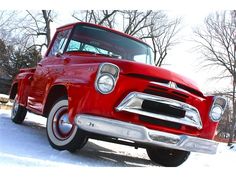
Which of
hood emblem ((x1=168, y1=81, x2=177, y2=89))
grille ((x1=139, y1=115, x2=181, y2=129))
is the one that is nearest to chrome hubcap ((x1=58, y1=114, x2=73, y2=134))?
grille ((x1=139, y1=115, x2=181, y2=129))

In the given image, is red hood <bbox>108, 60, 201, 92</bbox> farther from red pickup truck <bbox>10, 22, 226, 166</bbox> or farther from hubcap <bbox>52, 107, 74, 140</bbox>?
hubcap <bbox>52, 107, 74, 140</bbox>

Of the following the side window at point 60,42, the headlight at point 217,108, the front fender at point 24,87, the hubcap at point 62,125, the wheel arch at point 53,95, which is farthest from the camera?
the front fender at point 24,87

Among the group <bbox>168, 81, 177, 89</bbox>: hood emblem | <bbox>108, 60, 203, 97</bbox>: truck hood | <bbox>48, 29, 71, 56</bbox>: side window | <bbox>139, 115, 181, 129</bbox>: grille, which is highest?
<bbox>48, 29, 71, 56</bbox>: side window

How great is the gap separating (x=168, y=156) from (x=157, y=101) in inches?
67.3

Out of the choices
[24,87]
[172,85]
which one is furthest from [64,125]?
[24,87]

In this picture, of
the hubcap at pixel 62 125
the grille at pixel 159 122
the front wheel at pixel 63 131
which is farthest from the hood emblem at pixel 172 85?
the hubcap at pixel 62 125

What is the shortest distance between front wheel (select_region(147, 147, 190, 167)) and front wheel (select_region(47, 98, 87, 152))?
5.49 ft

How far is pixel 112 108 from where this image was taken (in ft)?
13.4

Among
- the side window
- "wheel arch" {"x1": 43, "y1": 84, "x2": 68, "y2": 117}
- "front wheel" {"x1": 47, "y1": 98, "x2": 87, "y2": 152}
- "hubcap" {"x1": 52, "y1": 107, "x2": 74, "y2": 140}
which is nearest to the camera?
"front wheel" {"x1": 47, "y1": 98, "x2": 87, "y2": 152}

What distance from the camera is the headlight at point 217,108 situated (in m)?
4.82

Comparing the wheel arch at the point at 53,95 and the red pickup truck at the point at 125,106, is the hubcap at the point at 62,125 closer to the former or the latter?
the red pickup truck at the point at 125,106

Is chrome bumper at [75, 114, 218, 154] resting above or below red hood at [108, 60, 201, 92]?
below

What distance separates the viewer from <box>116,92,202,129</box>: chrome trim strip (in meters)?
4.09

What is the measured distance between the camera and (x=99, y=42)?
5551 millimetres
